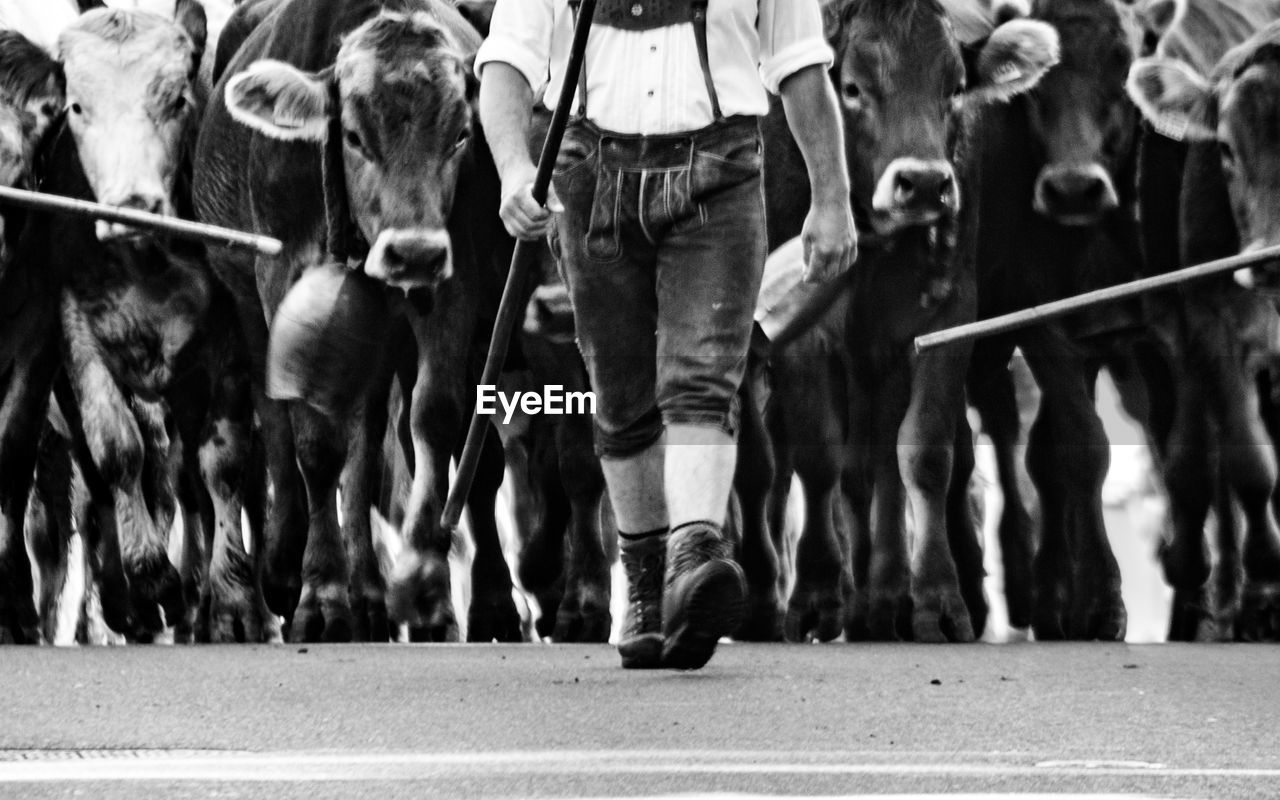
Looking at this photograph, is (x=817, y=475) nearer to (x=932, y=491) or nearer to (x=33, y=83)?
(x=932, y=491)

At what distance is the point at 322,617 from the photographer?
432 inches

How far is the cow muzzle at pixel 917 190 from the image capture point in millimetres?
11219

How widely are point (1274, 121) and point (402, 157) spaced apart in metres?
3.07

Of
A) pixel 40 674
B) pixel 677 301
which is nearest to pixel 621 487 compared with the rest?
pixel 677 301

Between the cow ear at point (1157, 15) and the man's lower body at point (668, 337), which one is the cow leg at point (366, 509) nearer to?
the cow ear at point (1157, 15)

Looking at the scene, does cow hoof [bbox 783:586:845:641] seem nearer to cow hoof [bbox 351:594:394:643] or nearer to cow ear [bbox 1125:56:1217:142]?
cow hoof [bbox 351:594:394:643]

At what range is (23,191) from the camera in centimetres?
1216

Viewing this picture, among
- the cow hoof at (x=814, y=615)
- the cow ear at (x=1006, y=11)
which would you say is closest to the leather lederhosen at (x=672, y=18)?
the cow hoof at (x=814, y=615)

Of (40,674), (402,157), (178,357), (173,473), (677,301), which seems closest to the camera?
(677,301)

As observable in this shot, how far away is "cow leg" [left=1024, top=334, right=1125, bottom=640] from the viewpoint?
435 inches

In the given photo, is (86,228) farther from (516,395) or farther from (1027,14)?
(1027,14)

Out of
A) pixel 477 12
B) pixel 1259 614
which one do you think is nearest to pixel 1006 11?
pixel 477 12

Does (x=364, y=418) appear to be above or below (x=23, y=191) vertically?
below

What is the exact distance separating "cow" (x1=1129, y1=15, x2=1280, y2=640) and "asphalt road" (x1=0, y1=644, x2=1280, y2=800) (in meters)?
1.97
